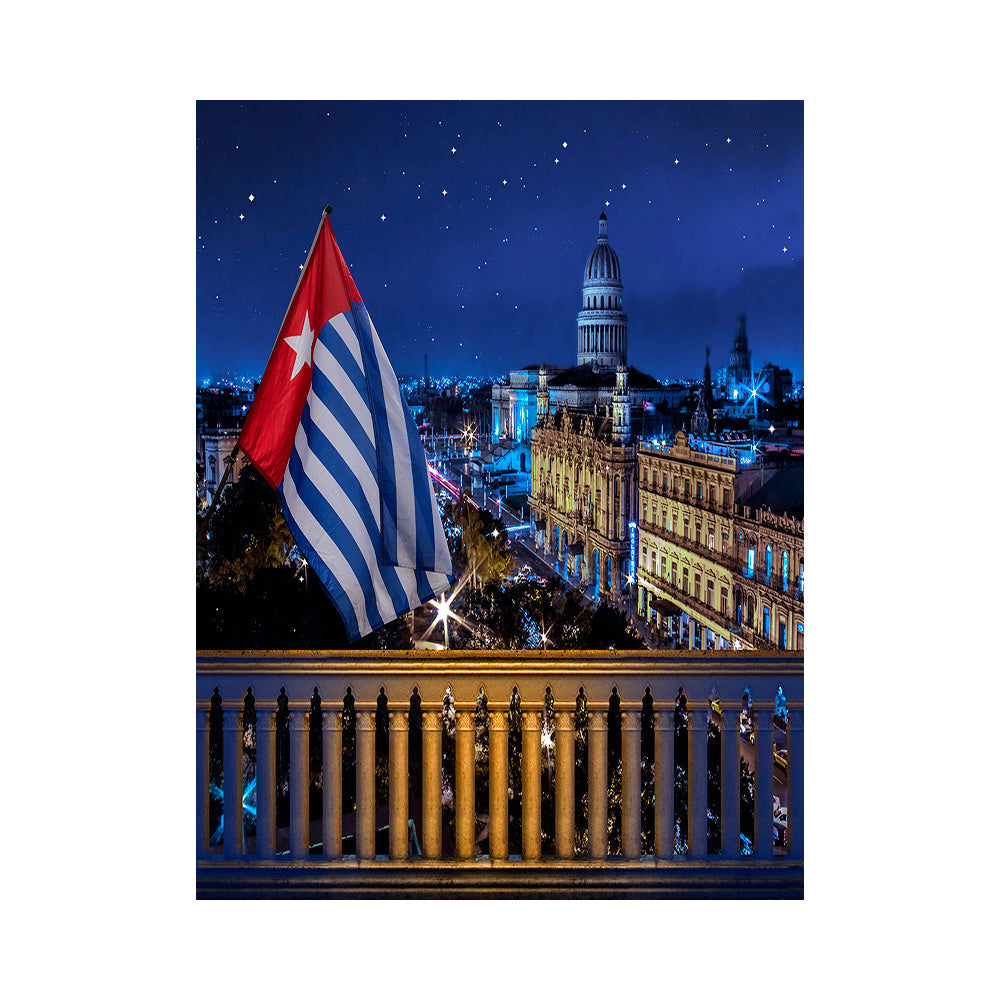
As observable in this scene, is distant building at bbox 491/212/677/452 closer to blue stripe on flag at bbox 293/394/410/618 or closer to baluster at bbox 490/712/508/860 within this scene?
blue stripe on flag at bbox 293/394/410/618

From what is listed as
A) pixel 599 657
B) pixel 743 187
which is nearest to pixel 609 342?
pixel 743 187

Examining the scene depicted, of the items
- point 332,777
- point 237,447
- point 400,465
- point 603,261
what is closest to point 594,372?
point 603,261

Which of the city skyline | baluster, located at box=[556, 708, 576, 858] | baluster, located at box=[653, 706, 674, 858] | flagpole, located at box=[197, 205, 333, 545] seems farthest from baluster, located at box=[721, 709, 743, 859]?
flagpole, located at box=[197, 205, 333, 545]

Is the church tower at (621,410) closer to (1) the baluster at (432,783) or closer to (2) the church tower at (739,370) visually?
(2) the church tower at (739,370)

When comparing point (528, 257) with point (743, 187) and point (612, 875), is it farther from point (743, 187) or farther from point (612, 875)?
point (612, 875)

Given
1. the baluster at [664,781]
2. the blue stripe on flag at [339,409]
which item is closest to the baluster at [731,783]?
the baluster at [664,781]

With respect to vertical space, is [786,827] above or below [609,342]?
below
